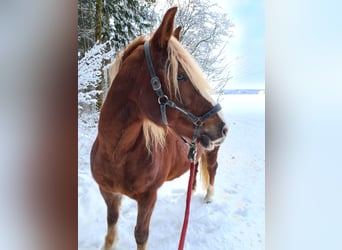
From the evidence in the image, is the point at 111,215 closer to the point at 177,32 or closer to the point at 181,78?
the point at 181,78

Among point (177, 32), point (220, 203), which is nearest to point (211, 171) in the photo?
point (220, 203)

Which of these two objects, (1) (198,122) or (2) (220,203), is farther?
(2) (220,203)

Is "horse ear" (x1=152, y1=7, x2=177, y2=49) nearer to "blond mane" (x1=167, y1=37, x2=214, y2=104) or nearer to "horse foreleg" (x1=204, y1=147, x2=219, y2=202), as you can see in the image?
"blond mane" (x1=167, y1=37, x2=214, y2=104)

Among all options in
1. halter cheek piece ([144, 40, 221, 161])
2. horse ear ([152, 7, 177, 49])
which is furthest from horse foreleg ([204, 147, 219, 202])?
horse ear ([152, 7, 177, 49])

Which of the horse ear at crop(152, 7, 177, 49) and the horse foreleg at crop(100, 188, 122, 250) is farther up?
the horse ear at crop(152, 7, 177, 49)

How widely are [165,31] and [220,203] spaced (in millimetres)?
561

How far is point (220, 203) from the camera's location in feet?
3.09

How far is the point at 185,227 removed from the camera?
0.93m

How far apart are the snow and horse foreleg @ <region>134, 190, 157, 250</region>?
0.02 metres

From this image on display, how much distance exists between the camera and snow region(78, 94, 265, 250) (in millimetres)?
918
